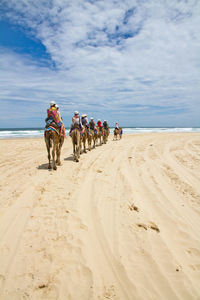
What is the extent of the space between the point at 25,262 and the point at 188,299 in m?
2.01

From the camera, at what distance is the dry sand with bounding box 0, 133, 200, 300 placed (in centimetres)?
195

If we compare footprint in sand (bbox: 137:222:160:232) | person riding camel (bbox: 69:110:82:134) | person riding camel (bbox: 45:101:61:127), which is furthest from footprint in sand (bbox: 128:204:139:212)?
person riding camel (bbox: 69:110:82:134)

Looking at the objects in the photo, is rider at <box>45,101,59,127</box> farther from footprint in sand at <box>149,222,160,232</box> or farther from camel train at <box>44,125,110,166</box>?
footprint in sand at <box>149,222,160,232</box>

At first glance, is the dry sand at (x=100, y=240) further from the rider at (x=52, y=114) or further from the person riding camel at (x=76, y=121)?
the person riding camel at (x=76, y=121)

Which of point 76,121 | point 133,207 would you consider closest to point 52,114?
point 76,121

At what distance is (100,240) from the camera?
8.84ft

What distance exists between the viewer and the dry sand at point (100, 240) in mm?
1952

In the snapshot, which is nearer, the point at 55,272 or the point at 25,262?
the point at 55,272

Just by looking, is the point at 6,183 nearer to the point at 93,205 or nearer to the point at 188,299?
the point at 93,205

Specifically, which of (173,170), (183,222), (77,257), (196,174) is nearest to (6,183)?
(77,257)

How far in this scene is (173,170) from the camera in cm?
647

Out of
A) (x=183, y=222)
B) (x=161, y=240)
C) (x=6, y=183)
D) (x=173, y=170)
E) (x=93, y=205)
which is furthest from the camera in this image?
(x=173, y=170)

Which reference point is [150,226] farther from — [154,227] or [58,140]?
[58,140]

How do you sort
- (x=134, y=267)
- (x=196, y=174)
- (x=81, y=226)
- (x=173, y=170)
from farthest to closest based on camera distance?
(x=173, y=170) → (x=196, y=174) → (x=81, y=226) → (x=134, y=267)
